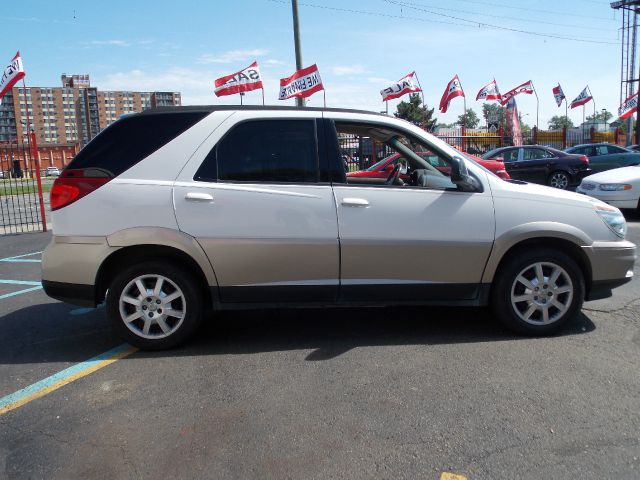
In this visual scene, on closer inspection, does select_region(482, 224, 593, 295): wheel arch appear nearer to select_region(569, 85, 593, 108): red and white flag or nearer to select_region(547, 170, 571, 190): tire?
select_region(547, 170, 571, 190): tire

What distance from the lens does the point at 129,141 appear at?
4199mm

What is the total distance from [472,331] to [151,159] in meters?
3.04

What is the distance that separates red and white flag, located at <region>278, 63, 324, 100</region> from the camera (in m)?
16.3

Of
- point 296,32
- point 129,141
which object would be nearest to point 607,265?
point 129,141

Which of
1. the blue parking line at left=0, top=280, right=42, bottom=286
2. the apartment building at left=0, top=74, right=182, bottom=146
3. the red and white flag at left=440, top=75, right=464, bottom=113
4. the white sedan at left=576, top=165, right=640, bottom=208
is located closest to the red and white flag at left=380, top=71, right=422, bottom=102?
the red and white flag at left=440, top=75, right=464, bottom=113

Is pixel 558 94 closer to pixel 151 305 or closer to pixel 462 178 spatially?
pixel 462 178

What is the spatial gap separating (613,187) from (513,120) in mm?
16233

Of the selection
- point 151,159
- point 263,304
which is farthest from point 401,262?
point 151,159

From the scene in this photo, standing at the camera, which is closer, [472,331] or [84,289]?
[84,289]

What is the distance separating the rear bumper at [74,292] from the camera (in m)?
4.20

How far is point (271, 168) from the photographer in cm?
422

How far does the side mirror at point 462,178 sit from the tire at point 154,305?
2.24m

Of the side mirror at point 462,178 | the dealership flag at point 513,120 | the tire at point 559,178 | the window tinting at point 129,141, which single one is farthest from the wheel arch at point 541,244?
the dealership flag at point 513,120

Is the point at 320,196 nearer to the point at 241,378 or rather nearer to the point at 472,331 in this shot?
the point at 241,378
